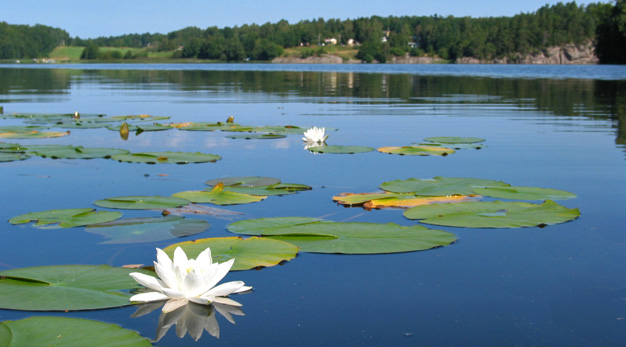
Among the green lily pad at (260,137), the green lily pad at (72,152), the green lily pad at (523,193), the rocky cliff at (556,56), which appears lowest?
the green lily pad at (523,193)

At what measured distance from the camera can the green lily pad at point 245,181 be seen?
15.9ft

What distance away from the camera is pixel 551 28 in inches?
4870

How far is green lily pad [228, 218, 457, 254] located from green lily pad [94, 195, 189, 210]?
73cm

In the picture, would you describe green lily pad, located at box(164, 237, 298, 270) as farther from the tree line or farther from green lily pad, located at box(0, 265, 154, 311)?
the tree line

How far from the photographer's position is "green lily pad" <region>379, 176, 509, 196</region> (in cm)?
441

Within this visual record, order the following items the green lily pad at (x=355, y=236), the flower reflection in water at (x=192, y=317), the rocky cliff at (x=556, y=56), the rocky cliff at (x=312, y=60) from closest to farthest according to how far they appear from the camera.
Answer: the flower reflection in water at (x=192, y=317) < the green lily pad at (x=355, y=236) < the rocky cliff at (x=556, y=56) < the rocky cliff at (x=312, y=60)

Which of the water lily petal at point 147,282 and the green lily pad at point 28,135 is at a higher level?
the green lily pad at point 28,135

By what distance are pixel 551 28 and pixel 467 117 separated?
12504cm

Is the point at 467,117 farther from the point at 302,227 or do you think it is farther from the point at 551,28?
the point at 551,28

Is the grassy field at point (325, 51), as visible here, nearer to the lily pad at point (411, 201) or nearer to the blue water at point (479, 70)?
the blue water at point (479, 70)

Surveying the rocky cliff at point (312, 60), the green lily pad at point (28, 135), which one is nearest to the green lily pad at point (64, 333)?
the green lily pad at point (28, 135)

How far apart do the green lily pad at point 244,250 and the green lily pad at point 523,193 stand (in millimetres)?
1939

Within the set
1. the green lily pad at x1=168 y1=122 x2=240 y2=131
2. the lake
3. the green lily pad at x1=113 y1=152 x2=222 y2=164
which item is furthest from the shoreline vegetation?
the green lily pad at x1=113 y1=152 x2=222 y2=164

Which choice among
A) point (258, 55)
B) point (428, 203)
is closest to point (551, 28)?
point (258, 55)
